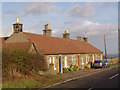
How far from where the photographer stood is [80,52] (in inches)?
1296

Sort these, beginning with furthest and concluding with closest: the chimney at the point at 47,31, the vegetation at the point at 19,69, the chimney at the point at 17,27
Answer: the chimney at the point at 47,31 → the chimney at the point at 17,27 → the vegetation at the point at 19,69

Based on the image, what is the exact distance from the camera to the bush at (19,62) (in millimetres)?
14922

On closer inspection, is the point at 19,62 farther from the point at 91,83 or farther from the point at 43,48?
the point at 43,48

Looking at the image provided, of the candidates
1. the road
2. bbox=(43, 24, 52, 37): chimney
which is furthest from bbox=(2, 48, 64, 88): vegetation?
bbox=(43, 24, 52, 37): chimney

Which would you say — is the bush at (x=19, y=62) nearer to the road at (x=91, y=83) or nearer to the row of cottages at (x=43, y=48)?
the road at (x=91, y=83)

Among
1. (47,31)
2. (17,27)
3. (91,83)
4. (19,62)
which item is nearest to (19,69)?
(19,62)

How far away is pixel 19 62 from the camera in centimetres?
1561

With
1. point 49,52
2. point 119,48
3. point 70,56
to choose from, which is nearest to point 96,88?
point 49,52

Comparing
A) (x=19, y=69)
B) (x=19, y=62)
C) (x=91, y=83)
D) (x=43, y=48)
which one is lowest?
(x=91, y=83)

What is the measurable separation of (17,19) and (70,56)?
34.3 feet

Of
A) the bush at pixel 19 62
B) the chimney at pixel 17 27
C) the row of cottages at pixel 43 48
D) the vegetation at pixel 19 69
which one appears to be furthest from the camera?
the chimney at pixel 17 27

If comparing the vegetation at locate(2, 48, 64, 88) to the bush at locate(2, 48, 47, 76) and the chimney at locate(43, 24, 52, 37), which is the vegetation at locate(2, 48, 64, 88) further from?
the chimney at locate(43, 24, 52, 37)

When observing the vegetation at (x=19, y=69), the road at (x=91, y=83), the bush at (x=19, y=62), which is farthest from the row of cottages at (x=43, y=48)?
the road at (x=91, y=83)

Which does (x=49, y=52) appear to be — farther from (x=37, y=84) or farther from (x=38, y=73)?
(x=37, y=84)
